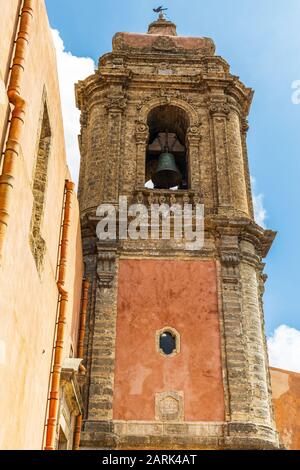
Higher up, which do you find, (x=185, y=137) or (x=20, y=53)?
(x=185, y=137)

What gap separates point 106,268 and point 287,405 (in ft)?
17.0

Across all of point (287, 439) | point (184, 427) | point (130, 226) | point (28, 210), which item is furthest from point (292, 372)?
point (28, 210)

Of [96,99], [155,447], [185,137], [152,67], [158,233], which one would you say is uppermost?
[152,67]

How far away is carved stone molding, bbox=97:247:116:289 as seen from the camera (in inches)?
427

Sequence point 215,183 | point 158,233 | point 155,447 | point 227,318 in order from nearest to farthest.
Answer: point 155,447, point 227,318, point 158,233, point 215,183

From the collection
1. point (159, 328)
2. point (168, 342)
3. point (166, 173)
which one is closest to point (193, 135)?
point (166, 173)

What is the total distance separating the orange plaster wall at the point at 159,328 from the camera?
980 centimetres

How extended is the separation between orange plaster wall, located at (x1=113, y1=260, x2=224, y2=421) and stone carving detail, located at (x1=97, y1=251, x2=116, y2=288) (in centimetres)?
20

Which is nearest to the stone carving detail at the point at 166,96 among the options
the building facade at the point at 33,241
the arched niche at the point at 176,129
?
the arched niche at the point at 176,129

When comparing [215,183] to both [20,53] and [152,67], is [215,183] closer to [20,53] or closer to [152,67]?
[152,67]

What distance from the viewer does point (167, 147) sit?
14.0 metres

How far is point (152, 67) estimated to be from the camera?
14141mm

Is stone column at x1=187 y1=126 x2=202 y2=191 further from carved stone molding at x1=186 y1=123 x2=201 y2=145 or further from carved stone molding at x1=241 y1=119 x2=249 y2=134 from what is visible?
carved stone molding at x1=241 y1=119 x2=249 y2=134

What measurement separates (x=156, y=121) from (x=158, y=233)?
3.77 m
